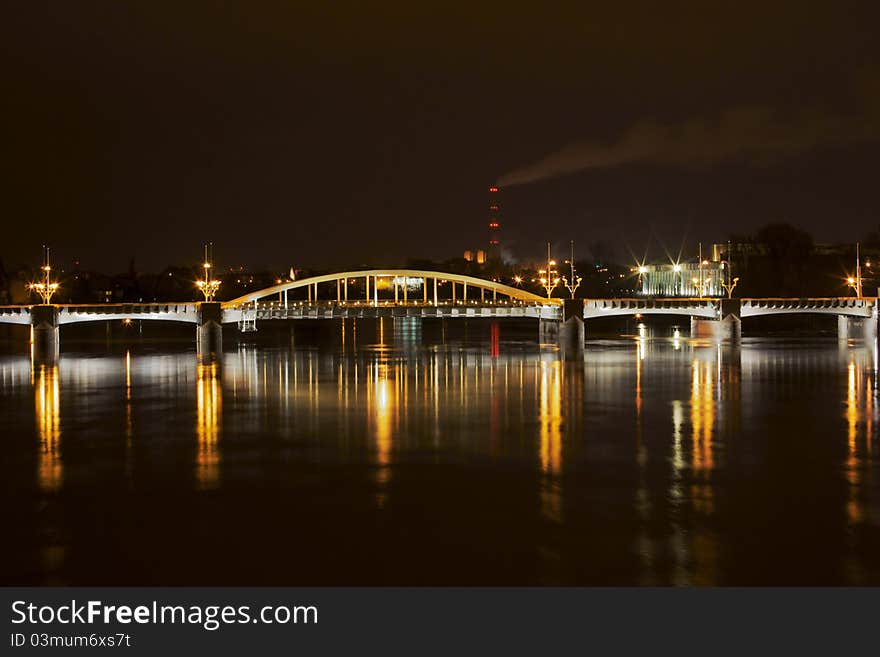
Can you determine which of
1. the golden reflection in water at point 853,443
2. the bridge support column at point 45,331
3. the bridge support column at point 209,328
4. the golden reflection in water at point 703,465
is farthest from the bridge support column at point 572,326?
the bridge support column at point 45,331

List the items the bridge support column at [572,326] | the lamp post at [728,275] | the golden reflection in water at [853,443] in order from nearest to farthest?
the golden reflection in water at [853,443], the bridge support column at [572,326], the lamp post at [728,275]

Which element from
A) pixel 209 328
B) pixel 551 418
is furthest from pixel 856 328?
pixel 551 418

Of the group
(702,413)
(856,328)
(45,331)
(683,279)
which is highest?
(683,279)

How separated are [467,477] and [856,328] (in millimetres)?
83788

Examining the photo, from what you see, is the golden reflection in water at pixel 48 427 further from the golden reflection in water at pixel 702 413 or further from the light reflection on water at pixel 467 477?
the golden reflection in water at pixel 702 413

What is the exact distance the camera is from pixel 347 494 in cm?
2205

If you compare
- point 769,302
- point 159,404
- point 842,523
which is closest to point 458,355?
point 159,404

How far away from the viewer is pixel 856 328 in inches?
3880

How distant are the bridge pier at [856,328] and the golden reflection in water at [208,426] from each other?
2226 inches

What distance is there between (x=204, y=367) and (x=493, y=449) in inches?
1437

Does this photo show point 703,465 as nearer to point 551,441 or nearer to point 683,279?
point 551,441

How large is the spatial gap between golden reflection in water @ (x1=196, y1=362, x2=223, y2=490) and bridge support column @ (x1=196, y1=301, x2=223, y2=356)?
1797cm

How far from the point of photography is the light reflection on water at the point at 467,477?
655 inches
